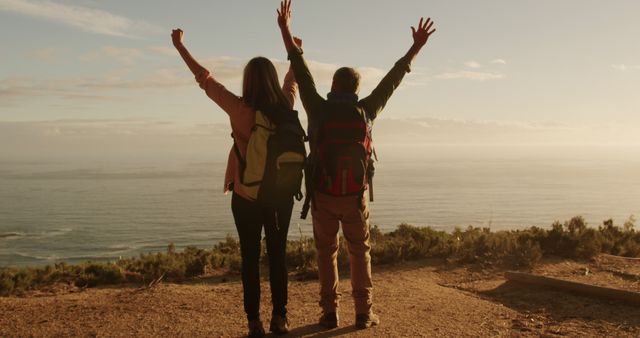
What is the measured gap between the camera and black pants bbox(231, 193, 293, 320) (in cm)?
431

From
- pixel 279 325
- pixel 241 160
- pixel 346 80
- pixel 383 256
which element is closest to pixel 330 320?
pixel 279 325

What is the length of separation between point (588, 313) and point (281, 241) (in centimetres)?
366

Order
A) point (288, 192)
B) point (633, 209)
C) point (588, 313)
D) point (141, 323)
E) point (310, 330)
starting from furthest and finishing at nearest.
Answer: point (633, 209), point (588, 313), point (141, 323), point (310, 330), point (288, 192)

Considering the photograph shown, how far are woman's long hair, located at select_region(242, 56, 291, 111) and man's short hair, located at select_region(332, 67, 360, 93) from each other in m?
0.65

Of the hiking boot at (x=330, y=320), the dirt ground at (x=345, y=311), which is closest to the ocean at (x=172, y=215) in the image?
the dirt ground at (x=345, y=311)

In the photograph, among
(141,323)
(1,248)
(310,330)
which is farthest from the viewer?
(1,248)

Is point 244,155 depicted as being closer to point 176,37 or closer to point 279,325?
point 176,37

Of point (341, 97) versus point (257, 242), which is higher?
point (341, 97)

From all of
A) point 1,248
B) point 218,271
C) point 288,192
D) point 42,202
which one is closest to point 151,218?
point 1,248

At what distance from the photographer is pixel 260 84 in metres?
4.24

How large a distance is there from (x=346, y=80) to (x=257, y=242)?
1.55 m

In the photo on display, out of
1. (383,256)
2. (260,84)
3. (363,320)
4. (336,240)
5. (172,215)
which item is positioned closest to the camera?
(260,84)

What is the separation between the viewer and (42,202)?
329ft

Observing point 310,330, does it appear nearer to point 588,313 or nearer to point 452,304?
point 452,304
